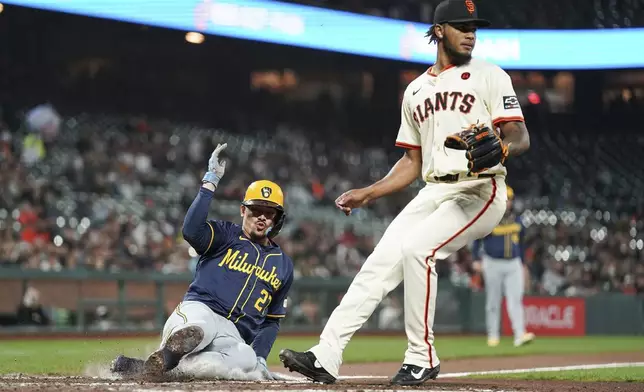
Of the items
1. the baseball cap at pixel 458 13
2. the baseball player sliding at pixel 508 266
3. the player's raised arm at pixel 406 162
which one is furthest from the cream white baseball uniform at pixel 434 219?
the baseball player sliding at pixel 508 266

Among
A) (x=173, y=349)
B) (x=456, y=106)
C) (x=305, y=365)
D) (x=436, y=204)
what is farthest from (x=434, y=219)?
(x=173, y=349)

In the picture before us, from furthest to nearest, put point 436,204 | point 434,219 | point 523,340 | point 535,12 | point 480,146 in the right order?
point 535,12
point 523,340
point 436,204
point 434,219
point 480,146

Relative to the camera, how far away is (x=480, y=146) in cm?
463

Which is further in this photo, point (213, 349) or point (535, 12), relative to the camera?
point (535, 12)

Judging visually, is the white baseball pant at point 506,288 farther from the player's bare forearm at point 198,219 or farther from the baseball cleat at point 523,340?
the player's bare forearm at point 198,219

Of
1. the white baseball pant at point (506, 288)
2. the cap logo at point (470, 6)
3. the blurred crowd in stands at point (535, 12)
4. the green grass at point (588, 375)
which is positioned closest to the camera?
the cap logo at point (470, 6)

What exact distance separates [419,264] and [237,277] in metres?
1.27

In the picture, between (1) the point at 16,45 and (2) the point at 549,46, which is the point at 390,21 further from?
(1) the point at 16,45

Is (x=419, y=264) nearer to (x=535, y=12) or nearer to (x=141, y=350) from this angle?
(x=141, y=350)

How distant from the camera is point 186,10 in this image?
1877cm

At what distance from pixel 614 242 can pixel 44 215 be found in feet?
39.5

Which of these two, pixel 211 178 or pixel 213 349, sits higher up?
pixel 211 178

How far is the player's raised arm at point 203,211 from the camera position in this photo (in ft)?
17.9

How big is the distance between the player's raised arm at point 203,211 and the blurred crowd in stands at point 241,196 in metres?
8.27
